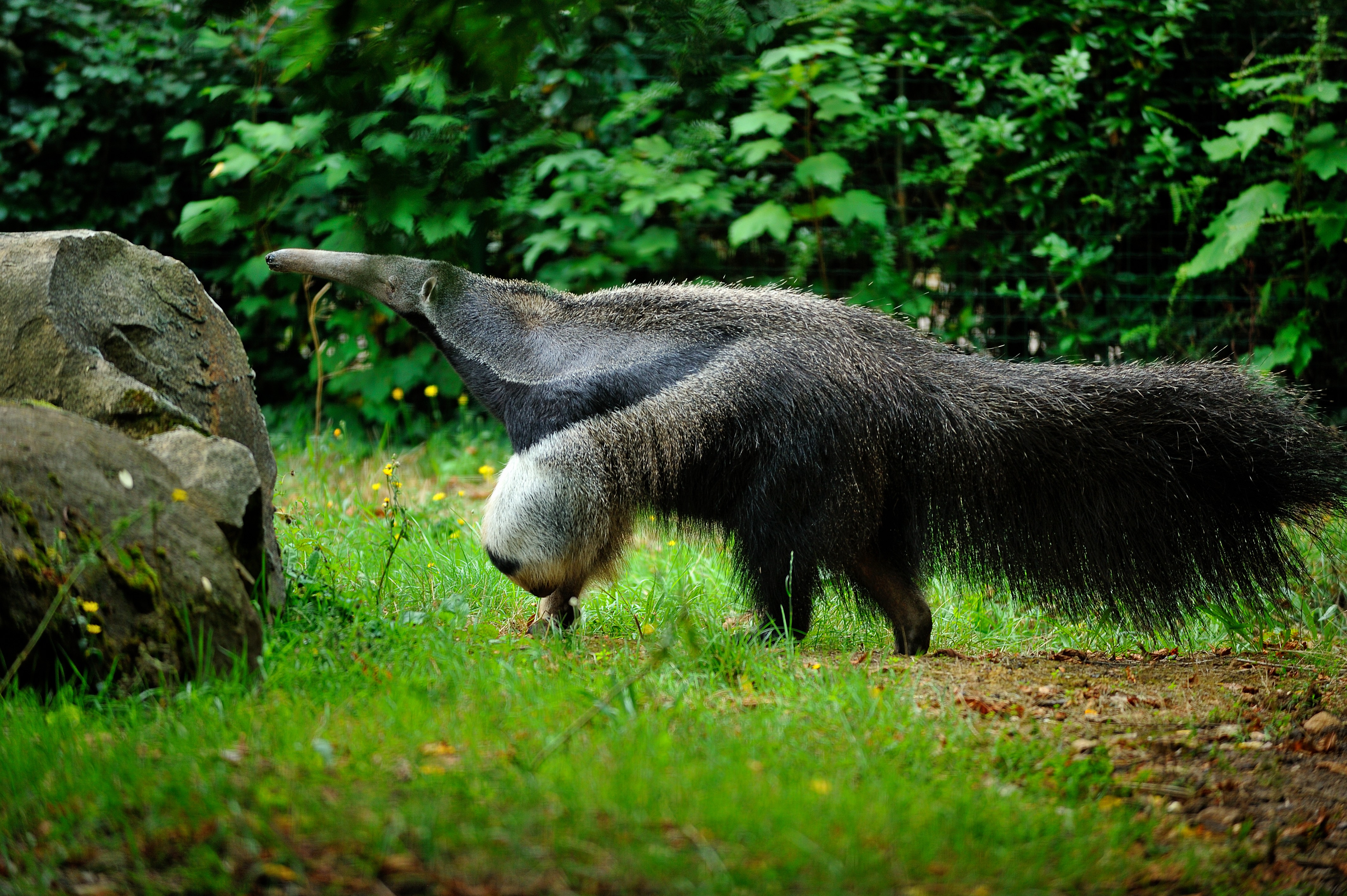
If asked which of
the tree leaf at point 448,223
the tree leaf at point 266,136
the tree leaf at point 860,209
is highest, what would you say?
the tree leaf at point 448,223

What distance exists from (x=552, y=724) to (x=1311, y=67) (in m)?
7.50

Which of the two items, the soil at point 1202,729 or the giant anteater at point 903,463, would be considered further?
the giant anteater at point 903,463

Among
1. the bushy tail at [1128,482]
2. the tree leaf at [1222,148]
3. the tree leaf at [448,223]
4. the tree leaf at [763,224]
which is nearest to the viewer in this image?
the tree leaf at [448,223]

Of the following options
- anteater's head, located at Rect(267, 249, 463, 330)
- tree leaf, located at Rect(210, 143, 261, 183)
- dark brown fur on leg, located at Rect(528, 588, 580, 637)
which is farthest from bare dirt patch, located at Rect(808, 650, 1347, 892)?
tree leaf, located at Rect(210, 143, 261, 183)

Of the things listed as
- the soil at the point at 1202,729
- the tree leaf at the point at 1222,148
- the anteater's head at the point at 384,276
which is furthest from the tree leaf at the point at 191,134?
the tree leaf at the point at 1222,148

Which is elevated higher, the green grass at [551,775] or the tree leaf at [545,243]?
the green grass at [551,775]

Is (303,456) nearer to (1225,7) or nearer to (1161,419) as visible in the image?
(1161,419)

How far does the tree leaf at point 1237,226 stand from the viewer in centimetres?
747

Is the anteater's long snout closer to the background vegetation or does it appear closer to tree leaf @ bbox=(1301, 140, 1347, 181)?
the background vegetation

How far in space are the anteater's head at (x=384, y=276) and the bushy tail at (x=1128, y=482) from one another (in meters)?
2.18

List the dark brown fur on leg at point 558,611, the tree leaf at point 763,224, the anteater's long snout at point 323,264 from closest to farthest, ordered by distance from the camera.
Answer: the dark brown fur on leg at point 558,611 < the anteater's long snout at point 323,264 < the tree leaf at point 763,224

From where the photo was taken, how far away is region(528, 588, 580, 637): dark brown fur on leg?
4.71 metres

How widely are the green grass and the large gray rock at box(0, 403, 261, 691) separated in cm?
11

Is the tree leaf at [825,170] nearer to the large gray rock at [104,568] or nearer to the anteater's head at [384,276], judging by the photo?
the anteater's head at [384,276]
